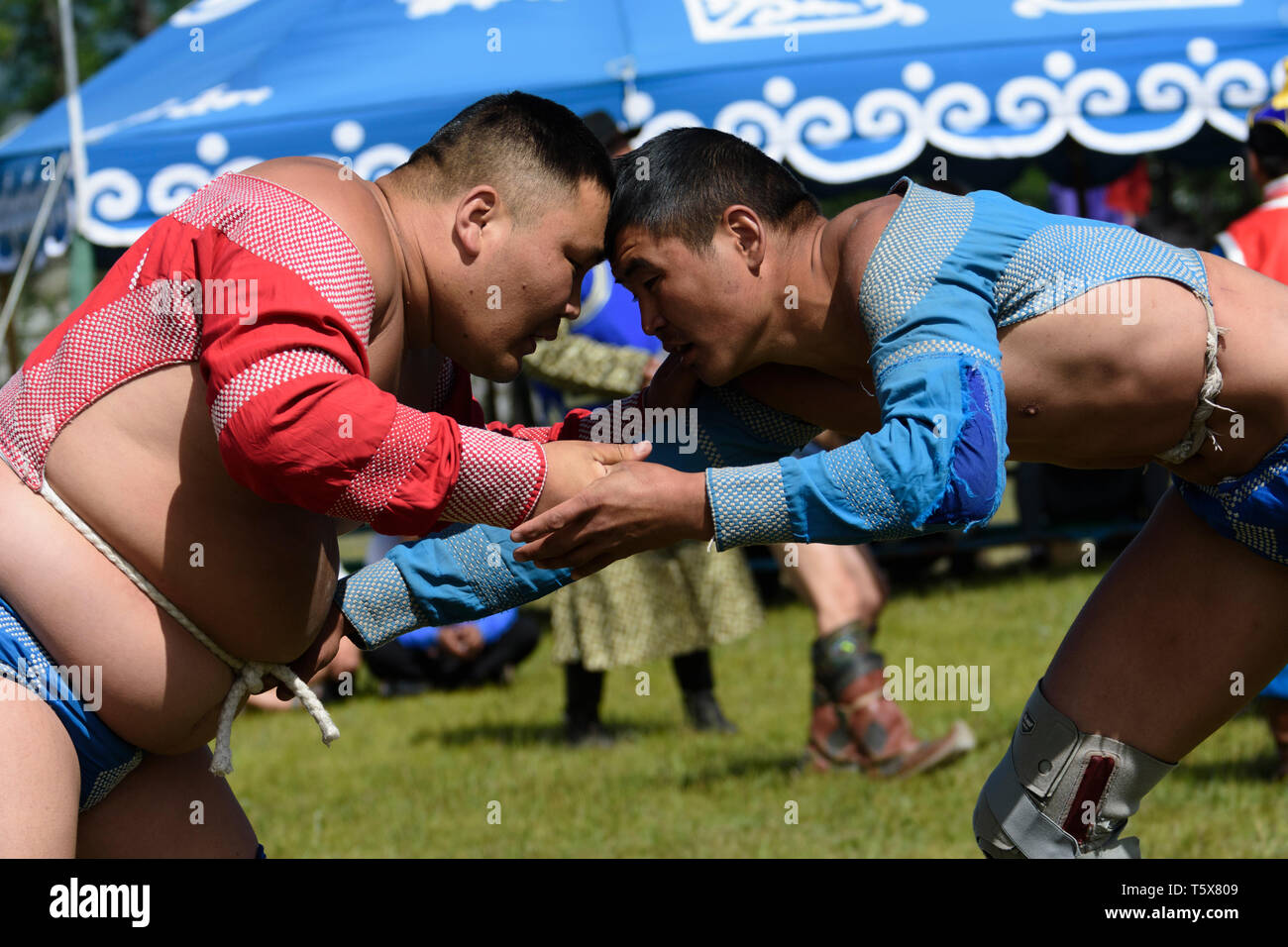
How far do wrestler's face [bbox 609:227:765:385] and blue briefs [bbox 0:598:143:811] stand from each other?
1175mm

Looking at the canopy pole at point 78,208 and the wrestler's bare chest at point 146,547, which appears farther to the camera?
the canopy pole at point 78,208

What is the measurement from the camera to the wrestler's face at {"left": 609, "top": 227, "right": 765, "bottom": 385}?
2.54m

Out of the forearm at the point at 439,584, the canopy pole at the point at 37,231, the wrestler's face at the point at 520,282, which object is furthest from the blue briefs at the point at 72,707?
the canopy pole at the point at 37,231

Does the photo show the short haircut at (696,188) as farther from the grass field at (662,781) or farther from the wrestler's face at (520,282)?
the grass field at (662,781)

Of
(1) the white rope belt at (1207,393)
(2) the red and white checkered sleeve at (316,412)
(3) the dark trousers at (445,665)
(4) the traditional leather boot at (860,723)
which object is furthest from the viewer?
(3) the dark trousers at (445,665)

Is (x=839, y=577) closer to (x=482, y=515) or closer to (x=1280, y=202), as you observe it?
(x=1280, y=202)

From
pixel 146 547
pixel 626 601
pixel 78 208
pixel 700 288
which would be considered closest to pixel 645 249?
pixel 700 288

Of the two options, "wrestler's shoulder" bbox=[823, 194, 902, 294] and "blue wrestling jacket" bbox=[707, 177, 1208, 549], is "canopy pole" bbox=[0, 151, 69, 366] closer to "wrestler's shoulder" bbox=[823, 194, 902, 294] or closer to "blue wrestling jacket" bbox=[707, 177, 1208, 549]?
"wrestler's shoulder" bbox=[823, 194, 902, 294]

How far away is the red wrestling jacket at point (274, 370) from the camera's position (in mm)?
1904

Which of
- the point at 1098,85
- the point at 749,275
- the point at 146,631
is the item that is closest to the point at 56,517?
the point at 146,631

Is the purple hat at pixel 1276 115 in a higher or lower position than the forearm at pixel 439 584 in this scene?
higher

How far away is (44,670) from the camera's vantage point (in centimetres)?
214

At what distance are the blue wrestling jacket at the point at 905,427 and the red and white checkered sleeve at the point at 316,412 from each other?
479mm

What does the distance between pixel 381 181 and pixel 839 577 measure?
309 cm
